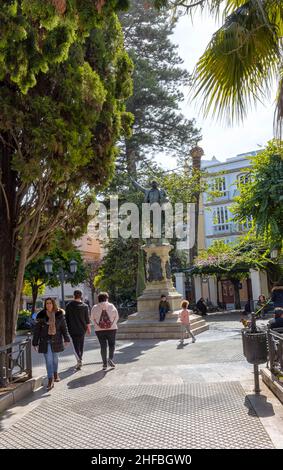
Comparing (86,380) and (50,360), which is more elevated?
(50,360)

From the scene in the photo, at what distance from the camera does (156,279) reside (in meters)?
17.0

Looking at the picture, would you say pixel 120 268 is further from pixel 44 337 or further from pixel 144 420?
pixel 144 420

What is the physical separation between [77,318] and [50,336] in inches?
56.6

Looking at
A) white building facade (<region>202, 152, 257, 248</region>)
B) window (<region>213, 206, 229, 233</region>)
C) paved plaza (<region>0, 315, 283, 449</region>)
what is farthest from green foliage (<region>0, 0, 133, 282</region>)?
window (<region>213, 206, 229, 233</region>)

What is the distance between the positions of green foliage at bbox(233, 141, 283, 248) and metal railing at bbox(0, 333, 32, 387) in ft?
16.2

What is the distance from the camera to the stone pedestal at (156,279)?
16.6 meters

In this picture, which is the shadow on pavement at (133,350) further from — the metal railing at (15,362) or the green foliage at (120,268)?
the green foliage at (120,268)

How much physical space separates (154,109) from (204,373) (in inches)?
802

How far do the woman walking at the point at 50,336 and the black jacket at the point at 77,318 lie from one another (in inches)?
46.6

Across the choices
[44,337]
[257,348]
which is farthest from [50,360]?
[257,348]

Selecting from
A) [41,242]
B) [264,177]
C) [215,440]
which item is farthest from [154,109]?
[215,440]

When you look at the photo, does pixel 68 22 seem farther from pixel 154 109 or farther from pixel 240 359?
pixel 154 109

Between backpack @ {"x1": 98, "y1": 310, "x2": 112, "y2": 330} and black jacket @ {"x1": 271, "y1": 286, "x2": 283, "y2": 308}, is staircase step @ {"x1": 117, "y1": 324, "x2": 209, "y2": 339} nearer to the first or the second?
backpack @ {"x1": 98, "y1": 310, "x2": 112, "y2": 330}

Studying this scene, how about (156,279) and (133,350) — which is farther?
(156,279)
